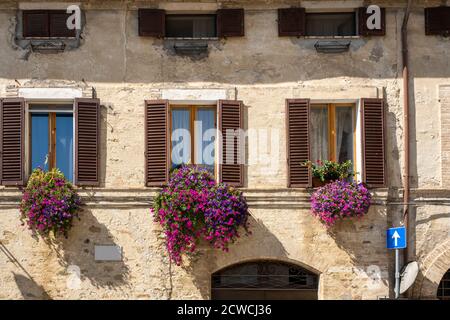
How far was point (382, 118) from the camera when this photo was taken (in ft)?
58.9

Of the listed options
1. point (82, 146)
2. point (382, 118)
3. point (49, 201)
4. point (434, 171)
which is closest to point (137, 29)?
point (82, 146)

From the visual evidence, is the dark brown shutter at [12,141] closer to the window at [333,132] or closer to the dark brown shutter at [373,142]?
the window at [333,132]

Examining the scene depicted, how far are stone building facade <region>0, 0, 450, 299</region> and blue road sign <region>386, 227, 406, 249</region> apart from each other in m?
0.16

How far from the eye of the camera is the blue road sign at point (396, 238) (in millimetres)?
17406

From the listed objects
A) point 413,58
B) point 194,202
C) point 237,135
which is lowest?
point 194,202

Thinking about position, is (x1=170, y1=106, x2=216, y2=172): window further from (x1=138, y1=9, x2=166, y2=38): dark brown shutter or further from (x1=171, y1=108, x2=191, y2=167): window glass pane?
(x1=138, y1=9, x2=166, y2=38): dark brown shutter

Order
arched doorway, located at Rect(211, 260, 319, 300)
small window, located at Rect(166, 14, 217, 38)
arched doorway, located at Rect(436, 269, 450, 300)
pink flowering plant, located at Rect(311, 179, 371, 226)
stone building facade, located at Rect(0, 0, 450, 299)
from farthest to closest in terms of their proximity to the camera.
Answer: small window, located at Rect(166, 14, 217, 38) < arched doorway, located at Rect(436, 269, 450, 300) < arched doorway, located at Rect(211, 260, 319, 300) < stone building facade, located at Rect(0, 0, 450, 299) < pink flowering plant, located at Rect(311, 179, 371, 226)

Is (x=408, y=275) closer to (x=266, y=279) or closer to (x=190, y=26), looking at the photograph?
(x=266, y=279)

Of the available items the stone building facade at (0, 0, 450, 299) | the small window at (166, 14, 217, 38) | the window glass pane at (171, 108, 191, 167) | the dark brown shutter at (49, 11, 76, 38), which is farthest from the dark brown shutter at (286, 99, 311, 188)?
the dark brown shutter at (49, 11, 76, 38)

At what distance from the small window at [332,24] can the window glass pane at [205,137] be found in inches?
94.5

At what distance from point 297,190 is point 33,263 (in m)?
4.71

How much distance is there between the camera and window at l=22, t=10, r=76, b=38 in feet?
59.5

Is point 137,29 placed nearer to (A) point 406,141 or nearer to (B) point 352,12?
(B) point 352,12

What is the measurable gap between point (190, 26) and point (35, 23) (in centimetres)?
275
